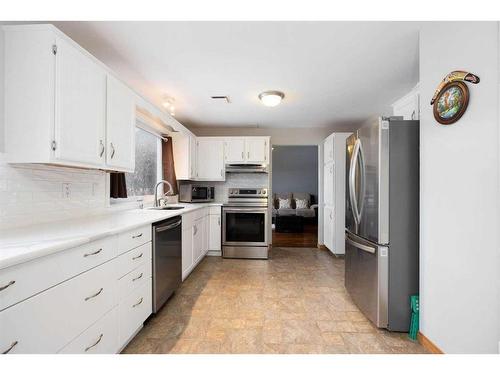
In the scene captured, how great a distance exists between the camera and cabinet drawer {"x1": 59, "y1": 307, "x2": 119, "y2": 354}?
1.13m

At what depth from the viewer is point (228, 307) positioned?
2188mm

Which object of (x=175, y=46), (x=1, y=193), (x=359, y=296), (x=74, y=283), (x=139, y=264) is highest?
(x=175, y=46)

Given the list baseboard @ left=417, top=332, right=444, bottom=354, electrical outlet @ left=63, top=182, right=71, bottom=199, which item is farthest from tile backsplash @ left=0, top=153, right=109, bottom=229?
baseboard @ left=417, top=332, right=444, bottom=354

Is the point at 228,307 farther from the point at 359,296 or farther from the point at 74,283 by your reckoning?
the point at 74,283

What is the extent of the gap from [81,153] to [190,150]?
2.44 m

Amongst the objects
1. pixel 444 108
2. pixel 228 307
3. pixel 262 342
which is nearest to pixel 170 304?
pixel 228 307

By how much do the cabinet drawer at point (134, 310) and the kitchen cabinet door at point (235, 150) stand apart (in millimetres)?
2736

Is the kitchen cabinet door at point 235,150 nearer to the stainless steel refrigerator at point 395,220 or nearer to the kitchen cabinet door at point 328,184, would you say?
the kitchen cabinet door at point 328,184

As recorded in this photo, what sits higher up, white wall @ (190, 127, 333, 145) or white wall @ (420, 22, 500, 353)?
white wall @ (190, 127, 333, 145)

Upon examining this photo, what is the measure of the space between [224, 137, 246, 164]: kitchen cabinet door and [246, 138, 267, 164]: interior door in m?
0.09

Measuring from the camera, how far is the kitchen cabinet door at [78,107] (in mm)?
1358

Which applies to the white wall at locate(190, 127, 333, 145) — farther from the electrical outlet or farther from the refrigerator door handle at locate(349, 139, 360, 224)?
the electrical outlet

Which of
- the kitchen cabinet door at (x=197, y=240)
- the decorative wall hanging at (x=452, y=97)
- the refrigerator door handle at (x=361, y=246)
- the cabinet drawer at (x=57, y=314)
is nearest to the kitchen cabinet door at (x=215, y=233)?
the kitchen cabinet door at (x=197, y=240)

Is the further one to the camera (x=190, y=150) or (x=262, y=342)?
(x=190, y=150)
